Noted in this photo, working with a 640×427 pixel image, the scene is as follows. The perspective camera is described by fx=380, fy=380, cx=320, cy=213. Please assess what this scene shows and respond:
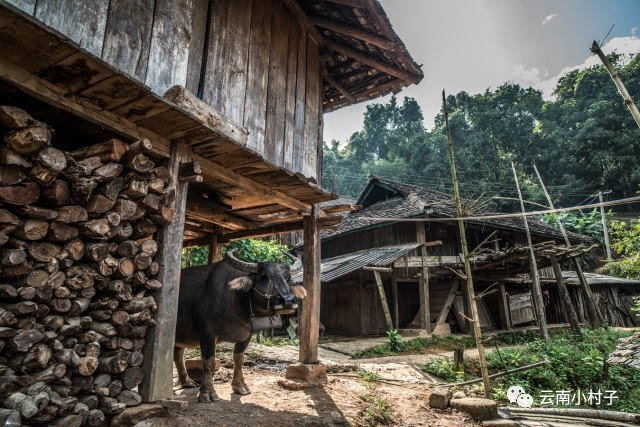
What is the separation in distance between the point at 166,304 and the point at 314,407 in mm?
2312

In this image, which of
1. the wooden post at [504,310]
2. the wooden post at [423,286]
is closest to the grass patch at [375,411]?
the wooden post at [423,286]

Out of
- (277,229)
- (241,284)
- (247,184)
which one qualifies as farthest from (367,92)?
(241,284)

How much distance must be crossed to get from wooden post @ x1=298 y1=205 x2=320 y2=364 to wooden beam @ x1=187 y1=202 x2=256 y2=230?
4.53 ft

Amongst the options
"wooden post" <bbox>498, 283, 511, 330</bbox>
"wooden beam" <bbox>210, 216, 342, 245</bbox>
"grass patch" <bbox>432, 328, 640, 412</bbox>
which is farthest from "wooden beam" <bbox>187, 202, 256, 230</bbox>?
"wooden post" <bbox>498, 283, 511, 330</bbox>

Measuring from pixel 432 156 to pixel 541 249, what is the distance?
28205mm

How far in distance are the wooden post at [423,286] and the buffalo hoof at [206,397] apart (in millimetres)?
11485

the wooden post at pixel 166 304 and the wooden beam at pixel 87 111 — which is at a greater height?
the wooden beam at pixel 87 111

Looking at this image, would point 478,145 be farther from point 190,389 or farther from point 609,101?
point 190,389

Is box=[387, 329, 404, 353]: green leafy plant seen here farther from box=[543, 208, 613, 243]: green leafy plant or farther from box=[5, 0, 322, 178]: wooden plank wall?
box=[543, 208, 613, 243]: green leafy plant

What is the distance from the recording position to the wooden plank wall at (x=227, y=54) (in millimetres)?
3467

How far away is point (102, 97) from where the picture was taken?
3.24m

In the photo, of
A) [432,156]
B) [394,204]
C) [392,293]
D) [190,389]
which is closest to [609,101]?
[432,156]

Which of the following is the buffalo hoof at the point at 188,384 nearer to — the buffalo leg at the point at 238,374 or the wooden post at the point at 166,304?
the buffalo leg at the point at 238,374

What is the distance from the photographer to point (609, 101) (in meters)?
32.3
